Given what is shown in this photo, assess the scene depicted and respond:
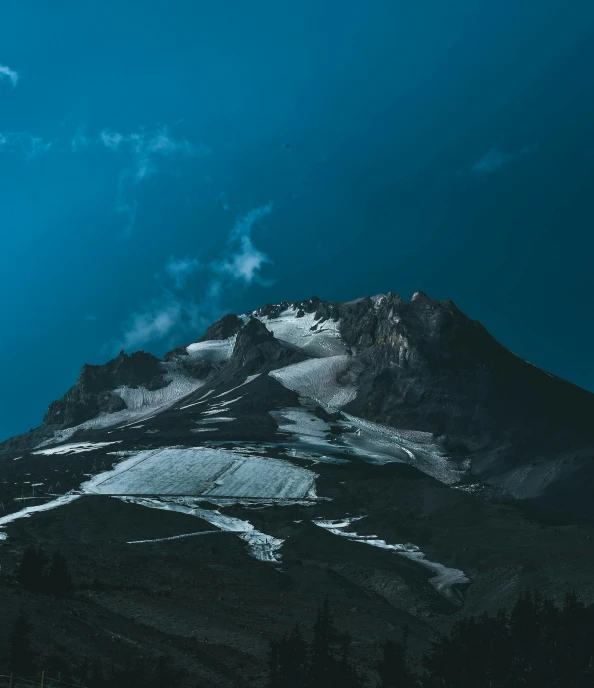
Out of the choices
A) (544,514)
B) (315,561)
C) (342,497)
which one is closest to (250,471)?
(342,497)

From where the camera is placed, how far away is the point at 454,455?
548 feet

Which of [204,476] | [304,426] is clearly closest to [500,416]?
[304,426]

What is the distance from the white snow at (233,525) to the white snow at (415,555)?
8.86m

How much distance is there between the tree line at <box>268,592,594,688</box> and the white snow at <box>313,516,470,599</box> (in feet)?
75.9

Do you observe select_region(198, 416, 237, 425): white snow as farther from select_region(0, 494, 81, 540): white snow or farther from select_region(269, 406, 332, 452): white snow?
select_region(0, 494, 81, 540): white snow

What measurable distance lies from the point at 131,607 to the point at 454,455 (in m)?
122

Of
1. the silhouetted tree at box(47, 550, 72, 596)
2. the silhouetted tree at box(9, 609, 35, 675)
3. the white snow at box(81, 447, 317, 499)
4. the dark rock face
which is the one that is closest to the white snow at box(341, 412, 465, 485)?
the dark rock face

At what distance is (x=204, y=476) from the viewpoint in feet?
429

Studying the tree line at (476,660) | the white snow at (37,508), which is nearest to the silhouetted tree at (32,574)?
the tree line at (476,660)

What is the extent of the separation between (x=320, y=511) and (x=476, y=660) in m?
68.3

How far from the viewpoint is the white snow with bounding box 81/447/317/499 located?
122 meters

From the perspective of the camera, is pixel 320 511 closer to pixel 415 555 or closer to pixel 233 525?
pixel 233 525

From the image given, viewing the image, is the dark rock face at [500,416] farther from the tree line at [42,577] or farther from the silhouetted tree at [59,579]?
the tree line at [42,577]

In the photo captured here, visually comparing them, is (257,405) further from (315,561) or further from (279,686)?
(279,686)
